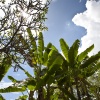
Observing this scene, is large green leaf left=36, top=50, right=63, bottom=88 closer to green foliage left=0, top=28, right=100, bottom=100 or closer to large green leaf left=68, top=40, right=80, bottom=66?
green foliage left=0, top=28, right=100, bottom=100

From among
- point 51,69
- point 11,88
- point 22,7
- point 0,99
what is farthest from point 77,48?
point 22,7

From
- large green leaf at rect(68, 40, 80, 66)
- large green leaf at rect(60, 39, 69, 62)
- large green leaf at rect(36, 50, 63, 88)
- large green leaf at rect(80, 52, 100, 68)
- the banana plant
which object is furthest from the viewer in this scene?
large green leaf at rect(80, 52, 100, 68)

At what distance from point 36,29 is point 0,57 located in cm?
321

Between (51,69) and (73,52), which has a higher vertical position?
(73,52)

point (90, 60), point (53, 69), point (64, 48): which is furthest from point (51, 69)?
point (90, 60)

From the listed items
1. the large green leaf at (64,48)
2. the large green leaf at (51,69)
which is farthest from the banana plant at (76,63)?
the large green leaf at (51,69)

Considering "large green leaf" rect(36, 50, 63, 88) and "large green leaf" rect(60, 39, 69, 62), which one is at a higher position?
"large green leaf" rect(60, 39, 69, 62)

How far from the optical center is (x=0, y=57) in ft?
30.5

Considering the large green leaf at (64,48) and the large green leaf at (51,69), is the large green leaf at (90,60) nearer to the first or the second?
the large green leaf at (64,48)

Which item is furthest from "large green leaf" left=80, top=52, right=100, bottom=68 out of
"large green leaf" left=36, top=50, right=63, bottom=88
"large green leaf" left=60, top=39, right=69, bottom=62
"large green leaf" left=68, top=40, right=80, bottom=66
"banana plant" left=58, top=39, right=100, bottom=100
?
"large green leaf" left=36, top=50, right=63, bottom=88

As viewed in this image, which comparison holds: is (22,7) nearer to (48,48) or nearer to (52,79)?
(52,79)

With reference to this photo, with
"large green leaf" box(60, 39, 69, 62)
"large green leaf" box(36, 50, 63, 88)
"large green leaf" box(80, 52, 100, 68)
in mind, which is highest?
"large green leaf" box(60, 39, 69, 62)

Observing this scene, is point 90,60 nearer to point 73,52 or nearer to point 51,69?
point 73,52

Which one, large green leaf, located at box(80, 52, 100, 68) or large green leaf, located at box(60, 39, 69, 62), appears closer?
large green leaf, located at box(60, 39, 69, 62)
